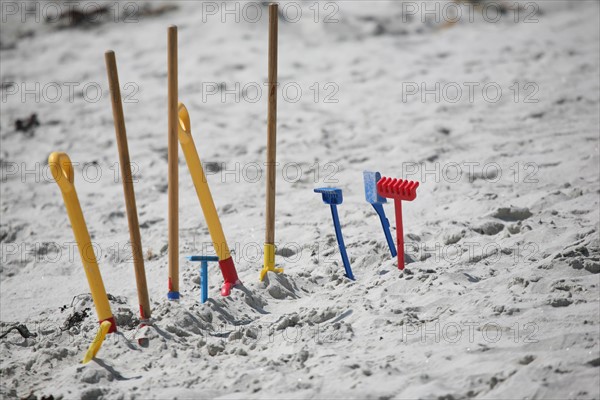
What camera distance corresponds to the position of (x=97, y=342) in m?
3.19

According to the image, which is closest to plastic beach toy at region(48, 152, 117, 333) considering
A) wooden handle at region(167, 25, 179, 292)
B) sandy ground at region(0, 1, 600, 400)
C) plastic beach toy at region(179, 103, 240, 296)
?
sandy ground at region(0, 1, 600, 400)

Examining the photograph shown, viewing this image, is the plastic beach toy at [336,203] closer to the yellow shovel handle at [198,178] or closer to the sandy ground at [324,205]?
the sandy ground at [324,205]

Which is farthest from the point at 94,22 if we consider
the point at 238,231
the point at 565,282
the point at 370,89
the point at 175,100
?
the point at 565,282

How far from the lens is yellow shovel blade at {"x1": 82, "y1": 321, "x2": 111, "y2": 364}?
313 centimetres

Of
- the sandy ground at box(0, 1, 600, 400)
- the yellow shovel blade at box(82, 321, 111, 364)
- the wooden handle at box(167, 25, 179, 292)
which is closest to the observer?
the sandy ground at box(0, 1, 600, 400)

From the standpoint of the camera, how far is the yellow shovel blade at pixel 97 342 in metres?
3.13

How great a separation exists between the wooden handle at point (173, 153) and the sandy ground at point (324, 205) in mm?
228

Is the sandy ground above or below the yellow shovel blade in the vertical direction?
above

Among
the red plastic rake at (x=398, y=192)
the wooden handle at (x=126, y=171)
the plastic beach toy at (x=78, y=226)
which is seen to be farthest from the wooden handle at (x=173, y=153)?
the red plastic rake at (x=398, y=192)

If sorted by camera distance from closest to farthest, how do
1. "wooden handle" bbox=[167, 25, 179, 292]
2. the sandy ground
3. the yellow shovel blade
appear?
the sandy ground
the yellow shovel blade
"wooden handle" bbox=[167, 25, 179, 292]

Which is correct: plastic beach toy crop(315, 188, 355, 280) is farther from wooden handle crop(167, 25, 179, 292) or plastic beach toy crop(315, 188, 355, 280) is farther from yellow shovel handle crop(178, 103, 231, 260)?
wooden handle crop(167, 25, 179, 292)

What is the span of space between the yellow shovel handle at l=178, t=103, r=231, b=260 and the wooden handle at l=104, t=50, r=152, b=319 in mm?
367

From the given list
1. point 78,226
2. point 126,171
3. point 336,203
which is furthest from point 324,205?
point 78,226

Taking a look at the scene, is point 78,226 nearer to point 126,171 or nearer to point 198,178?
point 126,171
